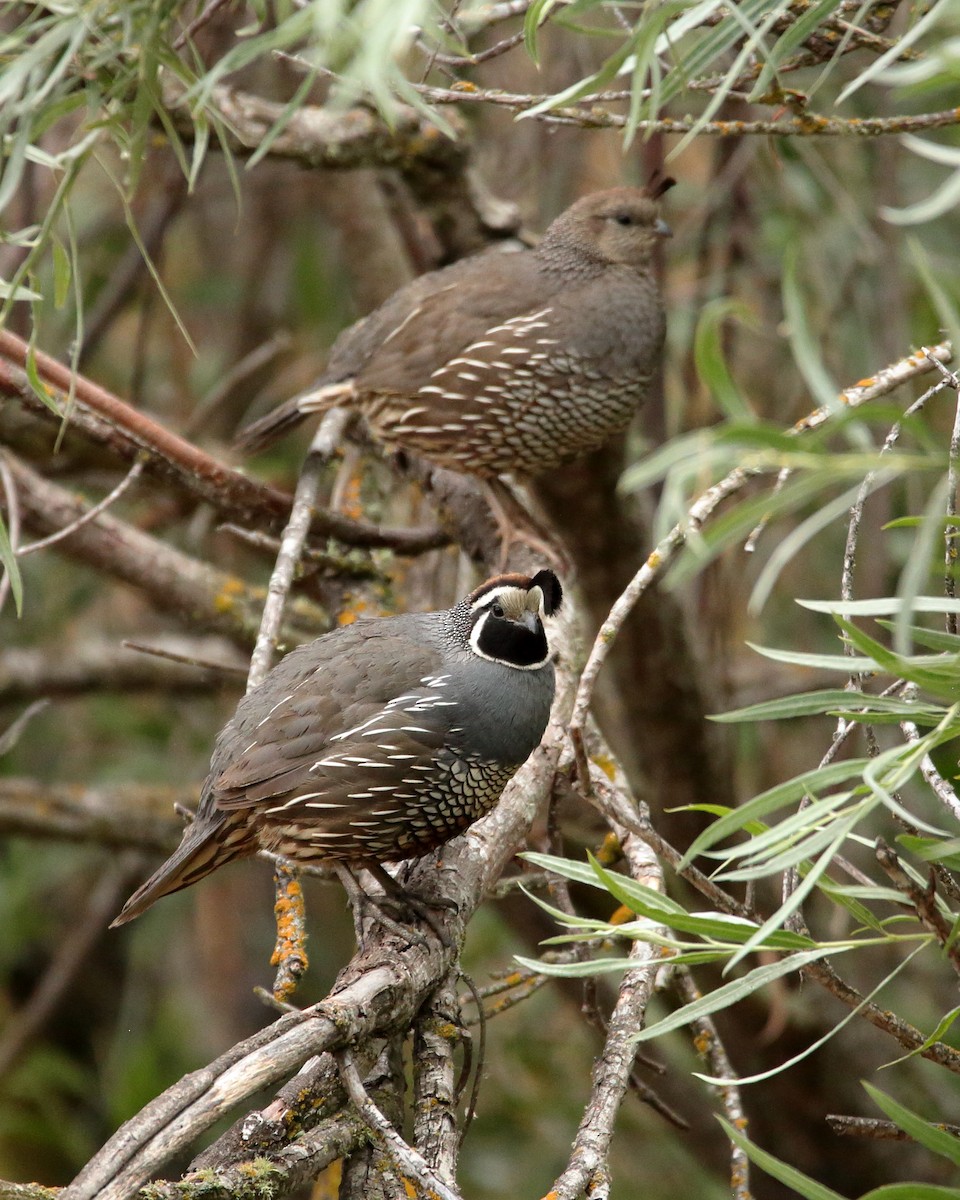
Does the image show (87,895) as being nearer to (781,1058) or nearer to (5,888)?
(5,888)

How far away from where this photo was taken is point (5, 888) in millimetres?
5664

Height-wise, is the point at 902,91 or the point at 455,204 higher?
the point at 902,91

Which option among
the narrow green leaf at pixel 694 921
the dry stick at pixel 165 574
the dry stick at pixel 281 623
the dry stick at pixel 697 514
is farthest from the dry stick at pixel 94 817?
the narrow green leaf at pixel 694 921

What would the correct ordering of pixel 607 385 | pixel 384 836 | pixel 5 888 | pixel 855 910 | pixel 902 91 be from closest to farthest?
pixel 902 91 < pixel 855 910 < pixel 384 836 < pixel 607 385 < pixel 5 888

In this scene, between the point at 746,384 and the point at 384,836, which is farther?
the point at 746,384

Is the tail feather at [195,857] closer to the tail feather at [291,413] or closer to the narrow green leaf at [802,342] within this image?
the tail feather at [291,413]

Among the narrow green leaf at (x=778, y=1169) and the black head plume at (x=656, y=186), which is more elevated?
the black head plume at (x=656, y=186)

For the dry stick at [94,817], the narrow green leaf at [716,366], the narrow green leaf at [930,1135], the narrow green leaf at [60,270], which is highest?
the narrow green leaf at [716,366]

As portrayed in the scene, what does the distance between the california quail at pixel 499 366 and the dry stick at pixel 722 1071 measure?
1.75m

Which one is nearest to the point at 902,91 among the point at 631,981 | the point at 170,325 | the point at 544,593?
the point at 631,981

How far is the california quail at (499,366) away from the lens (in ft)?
13.4

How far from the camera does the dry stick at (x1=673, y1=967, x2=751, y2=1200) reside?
237 centimetres

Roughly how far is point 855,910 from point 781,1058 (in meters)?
3.20

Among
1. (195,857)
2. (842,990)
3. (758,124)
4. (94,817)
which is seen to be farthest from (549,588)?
(94,817)
